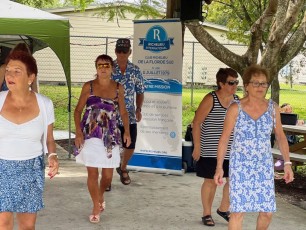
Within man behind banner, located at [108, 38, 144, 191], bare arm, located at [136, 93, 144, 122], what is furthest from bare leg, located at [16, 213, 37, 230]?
bare arm, located at [136, 93, 144, 122]

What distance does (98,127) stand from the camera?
16.8ft

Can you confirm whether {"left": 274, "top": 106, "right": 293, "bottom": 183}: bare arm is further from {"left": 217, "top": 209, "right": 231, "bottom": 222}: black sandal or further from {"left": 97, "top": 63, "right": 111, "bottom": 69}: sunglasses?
{"left": 97, "top": 63, "right": 111, "bottom": 69}: sunglasses

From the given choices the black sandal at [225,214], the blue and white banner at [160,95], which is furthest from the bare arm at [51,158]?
the blue and white banner at [160,95]

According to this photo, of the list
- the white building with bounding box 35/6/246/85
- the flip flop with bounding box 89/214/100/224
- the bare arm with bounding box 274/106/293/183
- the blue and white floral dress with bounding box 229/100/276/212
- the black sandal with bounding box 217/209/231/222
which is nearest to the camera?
the blue and white floral dress with bounding box 229/100/276/212

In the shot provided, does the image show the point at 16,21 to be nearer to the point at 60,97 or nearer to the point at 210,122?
the point at 210,122

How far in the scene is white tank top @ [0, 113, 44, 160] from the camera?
3.49m

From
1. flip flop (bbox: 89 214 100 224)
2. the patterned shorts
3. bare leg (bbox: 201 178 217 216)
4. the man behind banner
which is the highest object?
the man behind banner

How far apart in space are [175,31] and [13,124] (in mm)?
4581

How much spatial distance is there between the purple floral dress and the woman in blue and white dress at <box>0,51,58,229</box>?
144 cm

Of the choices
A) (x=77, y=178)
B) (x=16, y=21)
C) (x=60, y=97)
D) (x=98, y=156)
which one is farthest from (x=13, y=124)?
(x=60, y=97)

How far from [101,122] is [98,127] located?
56 millimetres

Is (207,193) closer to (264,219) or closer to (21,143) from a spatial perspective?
(264,219)

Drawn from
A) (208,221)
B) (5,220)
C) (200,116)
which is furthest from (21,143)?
(208,221)

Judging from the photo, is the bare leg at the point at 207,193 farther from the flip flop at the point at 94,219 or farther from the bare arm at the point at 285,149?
the bare arm at the point at 285,149
